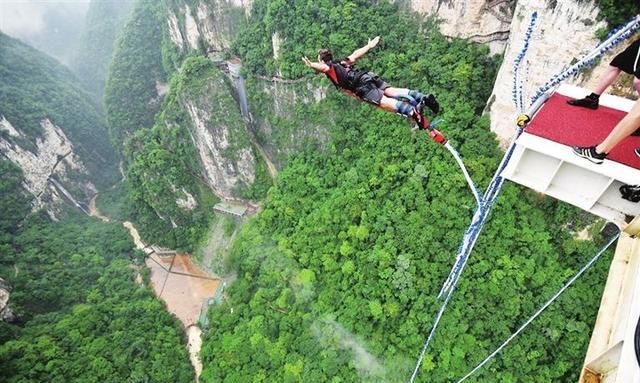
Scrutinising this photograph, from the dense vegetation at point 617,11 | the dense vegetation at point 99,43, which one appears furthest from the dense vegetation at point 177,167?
the dense vegetation at point 99,43

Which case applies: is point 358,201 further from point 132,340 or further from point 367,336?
point 132,340

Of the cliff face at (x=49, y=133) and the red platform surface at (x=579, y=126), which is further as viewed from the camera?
the cliff face at (x=49, y=133)

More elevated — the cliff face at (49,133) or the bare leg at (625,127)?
the bare leg at (625,127)

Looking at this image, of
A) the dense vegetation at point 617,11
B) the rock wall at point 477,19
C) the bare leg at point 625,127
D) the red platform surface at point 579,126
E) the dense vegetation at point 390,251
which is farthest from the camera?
the rock wall at point 477,19

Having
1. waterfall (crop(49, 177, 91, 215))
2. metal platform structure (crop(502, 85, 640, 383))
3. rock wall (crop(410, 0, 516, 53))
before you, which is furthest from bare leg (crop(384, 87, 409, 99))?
waterfall (crop(49, 177, 91, 215))

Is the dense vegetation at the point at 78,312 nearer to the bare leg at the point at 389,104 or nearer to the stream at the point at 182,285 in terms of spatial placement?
the stream at the point at 182,285

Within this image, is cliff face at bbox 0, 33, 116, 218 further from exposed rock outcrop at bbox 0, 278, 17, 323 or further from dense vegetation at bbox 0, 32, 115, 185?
exposed rock outcrop at bbox 0, 278, 17, 323

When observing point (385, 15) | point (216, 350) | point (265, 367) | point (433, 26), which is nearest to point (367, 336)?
point (265, 367)
